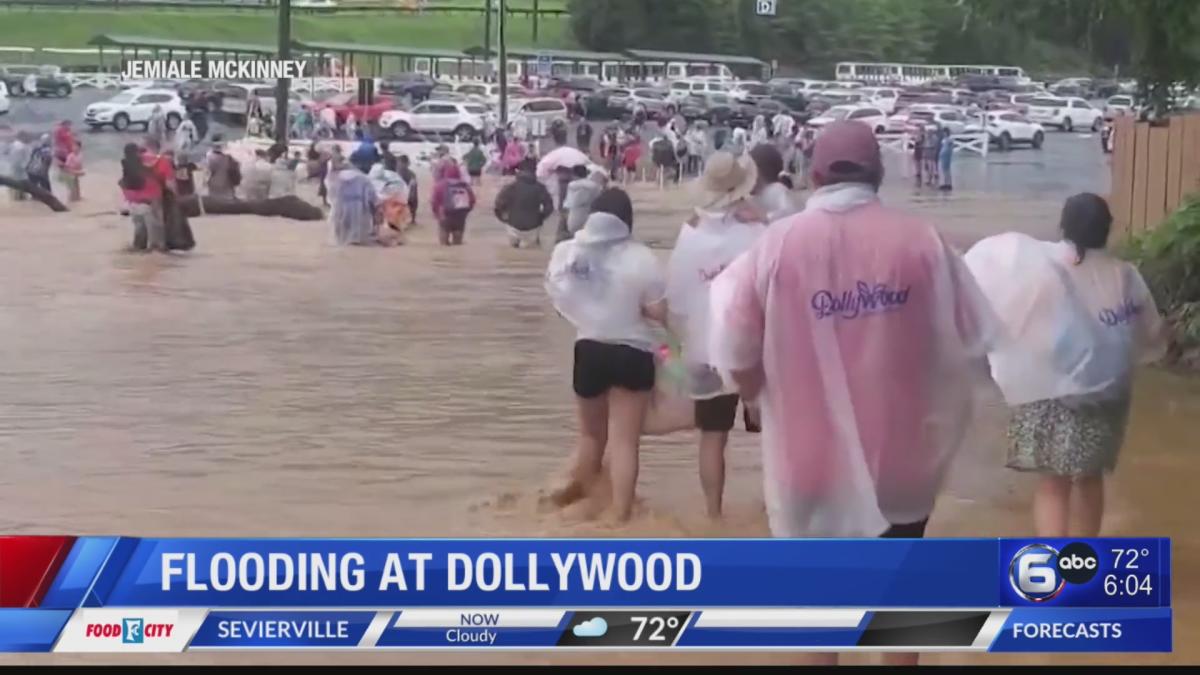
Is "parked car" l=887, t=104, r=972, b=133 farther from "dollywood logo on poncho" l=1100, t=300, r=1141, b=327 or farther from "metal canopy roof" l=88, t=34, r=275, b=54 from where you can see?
"metal canopy roof" l=88, t=34, r=275, b=54

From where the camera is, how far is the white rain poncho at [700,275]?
5.47m

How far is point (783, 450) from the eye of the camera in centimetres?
542

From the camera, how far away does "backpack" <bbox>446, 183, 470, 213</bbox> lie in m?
5.61

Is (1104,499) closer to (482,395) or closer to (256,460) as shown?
(482,395)

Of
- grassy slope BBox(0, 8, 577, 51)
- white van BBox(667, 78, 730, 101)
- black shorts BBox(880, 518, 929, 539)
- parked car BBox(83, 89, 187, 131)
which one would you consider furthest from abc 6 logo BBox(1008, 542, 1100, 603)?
parked car BBox(83, 89, 187, 131)

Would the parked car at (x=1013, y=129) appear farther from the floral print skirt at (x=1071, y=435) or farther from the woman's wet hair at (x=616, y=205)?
the woman's wet hair at (x=616, y=205)

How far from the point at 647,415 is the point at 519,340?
0.30 metres

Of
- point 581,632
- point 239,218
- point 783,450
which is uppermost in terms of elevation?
point 239,218

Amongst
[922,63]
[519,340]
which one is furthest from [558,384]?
[922,63]

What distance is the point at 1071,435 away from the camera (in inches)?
219

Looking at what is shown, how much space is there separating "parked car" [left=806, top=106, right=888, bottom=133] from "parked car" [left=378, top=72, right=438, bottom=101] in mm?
778

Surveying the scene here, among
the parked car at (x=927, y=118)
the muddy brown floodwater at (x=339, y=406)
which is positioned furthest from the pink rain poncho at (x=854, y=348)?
the parked car at (x=927, y=118)

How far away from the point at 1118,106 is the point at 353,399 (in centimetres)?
166

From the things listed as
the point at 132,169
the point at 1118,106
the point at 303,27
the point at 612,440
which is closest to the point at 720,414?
the point at 612,440
